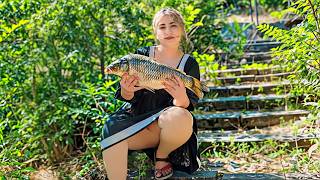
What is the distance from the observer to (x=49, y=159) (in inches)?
161

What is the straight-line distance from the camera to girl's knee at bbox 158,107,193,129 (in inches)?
103

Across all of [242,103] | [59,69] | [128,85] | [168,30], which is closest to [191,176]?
[128,85]

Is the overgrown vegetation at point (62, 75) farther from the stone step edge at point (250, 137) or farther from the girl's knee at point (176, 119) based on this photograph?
the girl's knee at point (176, 119)

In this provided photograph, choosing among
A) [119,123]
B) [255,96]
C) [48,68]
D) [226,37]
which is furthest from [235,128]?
[226,37]

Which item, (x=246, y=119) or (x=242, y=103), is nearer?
(x=246, y=119)

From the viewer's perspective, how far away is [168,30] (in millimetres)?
2875

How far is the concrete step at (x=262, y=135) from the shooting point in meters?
4.04

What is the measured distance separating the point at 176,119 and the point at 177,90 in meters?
0.17

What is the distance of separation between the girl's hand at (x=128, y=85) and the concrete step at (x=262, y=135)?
169 cm

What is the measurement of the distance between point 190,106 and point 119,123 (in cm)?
46

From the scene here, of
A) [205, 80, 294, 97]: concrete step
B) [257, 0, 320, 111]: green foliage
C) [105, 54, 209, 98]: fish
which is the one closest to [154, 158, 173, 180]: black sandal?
[105, 54, 209, 98]: fish

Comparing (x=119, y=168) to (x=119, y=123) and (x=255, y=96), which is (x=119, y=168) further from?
(x=255, y=96)

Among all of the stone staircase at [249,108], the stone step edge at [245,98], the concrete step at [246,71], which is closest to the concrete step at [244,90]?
the stone staircase at [249,108]

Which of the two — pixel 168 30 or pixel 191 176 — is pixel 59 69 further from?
pixel 191 176
